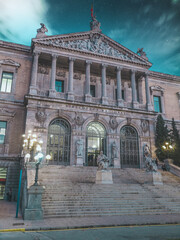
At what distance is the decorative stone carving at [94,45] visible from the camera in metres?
24.4

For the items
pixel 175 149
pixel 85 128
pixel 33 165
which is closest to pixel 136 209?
pixel 33 165

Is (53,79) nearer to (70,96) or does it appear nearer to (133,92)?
(70,96)

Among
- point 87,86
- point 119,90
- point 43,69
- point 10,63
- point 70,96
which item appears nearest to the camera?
point 70,96

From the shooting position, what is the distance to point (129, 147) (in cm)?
2428

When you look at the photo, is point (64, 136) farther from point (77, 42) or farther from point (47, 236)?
point (47, 236)

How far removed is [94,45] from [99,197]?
63.1 ft

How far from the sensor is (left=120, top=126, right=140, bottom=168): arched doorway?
2372 centimetres

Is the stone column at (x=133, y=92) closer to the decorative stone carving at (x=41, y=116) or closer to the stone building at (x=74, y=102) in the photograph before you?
the stone building at (x=74, y=102)

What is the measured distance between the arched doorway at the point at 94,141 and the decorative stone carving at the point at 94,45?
9.16 m

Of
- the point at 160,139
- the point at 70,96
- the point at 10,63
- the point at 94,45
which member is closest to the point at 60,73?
the point at 70,96

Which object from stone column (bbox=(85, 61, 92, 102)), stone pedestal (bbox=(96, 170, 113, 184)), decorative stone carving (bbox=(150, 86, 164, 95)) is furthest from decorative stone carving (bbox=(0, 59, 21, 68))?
decorative stone carving (bbox=(150, 86, 164, 95))

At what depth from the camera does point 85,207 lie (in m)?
11.4

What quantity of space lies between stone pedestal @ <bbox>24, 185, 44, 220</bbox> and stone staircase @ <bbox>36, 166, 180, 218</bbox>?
1.56 ft

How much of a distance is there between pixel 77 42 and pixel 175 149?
16876 mm
